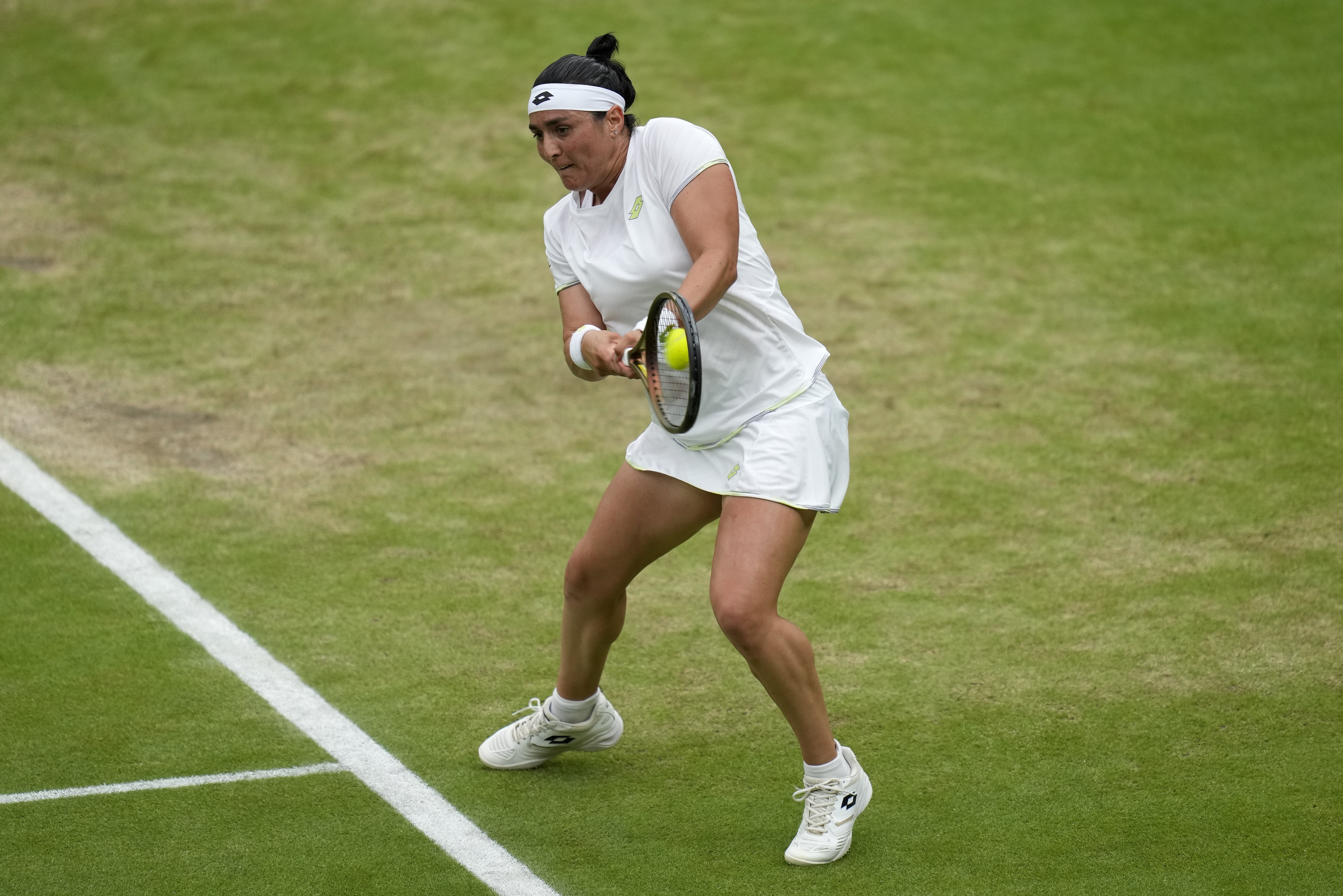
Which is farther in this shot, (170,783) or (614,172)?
(170,783)

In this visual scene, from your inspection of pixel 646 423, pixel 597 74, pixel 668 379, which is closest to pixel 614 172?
pixel 597 74

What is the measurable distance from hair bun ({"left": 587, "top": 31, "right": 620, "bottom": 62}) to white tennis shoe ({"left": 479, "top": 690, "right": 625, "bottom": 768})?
1.94 metres

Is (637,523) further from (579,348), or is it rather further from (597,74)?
(597,74)

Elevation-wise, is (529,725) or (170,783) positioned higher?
(529,725)

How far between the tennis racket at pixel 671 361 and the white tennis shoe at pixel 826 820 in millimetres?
1100

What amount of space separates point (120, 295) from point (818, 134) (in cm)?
550

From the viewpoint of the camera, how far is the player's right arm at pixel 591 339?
165 inches

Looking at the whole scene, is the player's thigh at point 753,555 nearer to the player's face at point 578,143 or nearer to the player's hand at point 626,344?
the player's hand at point 626,344

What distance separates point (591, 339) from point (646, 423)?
4.00m

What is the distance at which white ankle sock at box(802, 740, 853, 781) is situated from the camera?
4.38 m

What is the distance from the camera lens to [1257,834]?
4477 millimetres

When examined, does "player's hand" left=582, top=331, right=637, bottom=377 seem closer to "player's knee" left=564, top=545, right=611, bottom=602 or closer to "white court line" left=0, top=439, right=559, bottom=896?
"player's knee" left=564, top=545, right=611, bottom=602

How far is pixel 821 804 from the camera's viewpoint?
172 inches

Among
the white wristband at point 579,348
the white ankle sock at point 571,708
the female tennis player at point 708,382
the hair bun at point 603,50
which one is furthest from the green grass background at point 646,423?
the hair bun at point 603,50
